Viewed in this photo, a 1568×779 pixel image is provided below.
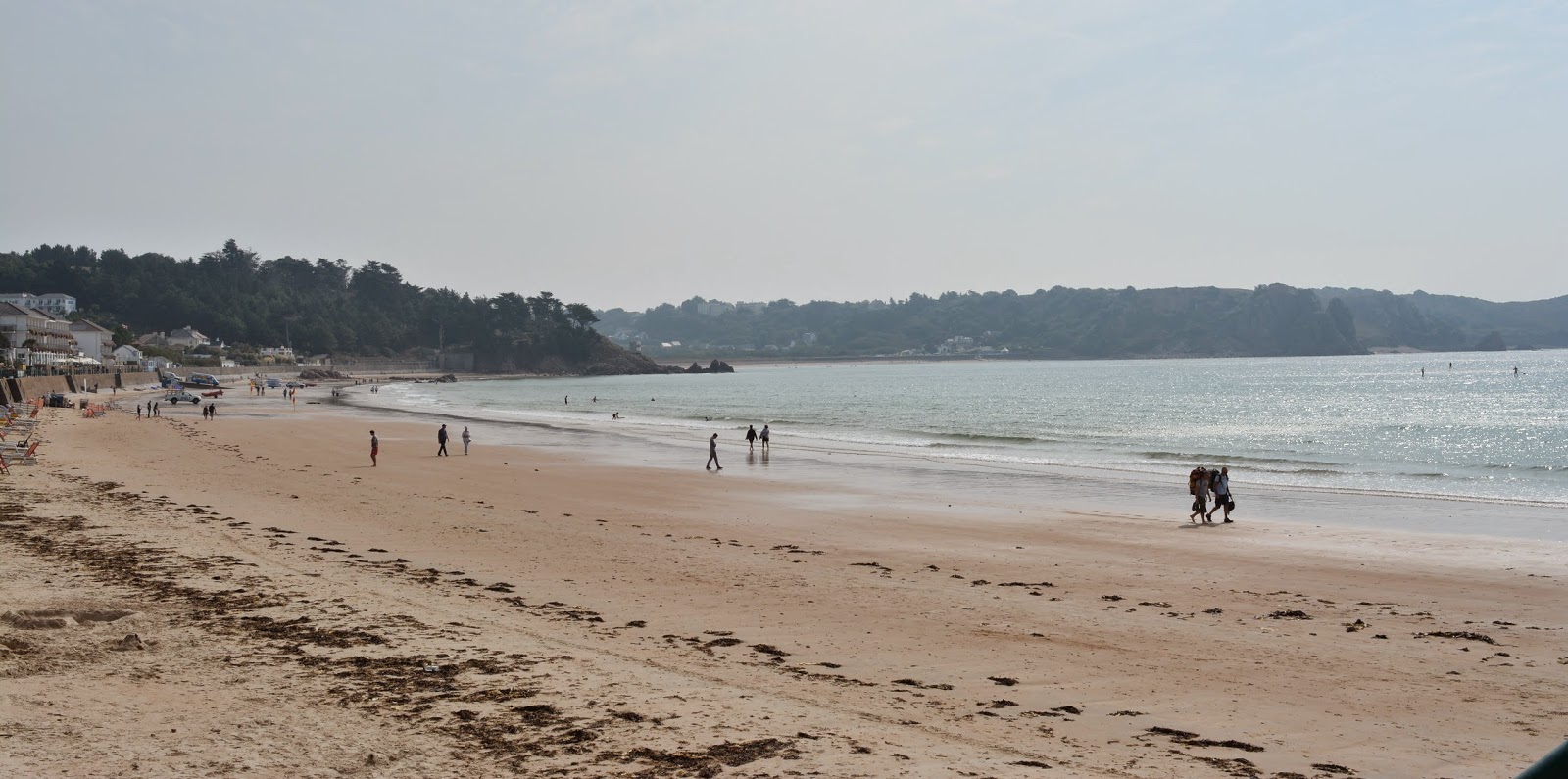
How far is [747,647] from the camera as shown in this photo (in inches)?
373

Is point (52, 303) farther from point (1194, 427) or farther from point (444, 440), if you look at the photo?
point (1194, 427)

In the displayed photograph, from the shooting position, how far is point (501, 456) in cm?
3416

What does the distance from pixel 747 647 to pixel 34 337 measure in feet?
318

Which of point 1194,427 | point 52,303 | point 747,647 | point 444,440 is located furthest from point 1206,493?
point 52,303

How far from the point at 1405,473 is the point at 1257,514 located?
39.6 ft

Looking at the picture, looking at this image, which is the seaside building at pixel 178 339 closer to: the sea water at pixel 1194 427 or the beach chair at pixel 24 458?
the sea water at pixel 1194 427

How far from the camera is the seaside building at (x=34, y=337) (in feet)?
250

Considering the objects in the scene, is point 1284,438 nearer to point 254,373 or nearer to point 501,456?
point 501,456

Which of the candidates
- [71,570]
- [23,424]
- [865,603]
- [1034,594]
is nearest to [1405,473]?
[1034,594]

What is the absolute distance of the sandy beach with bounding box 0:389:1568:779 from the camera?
6.54 meters

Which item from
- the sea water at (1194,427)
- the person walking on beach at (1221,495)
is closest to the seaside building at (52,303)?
the sea water at (1194,427)

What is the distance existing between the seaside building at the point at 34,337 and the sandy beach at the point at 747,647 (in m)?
70.5

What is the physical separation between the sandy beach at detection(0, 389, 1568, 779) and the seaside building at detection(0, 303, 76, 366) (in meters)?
70.5

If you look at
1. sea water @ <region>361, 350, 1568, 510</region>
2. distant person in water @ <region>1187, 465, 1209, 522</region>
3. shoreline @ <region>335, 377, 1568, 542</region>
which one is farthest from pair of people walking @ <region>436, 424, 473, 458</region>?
distant person in water @ <region>1187, 465, 1209, 522</region>
